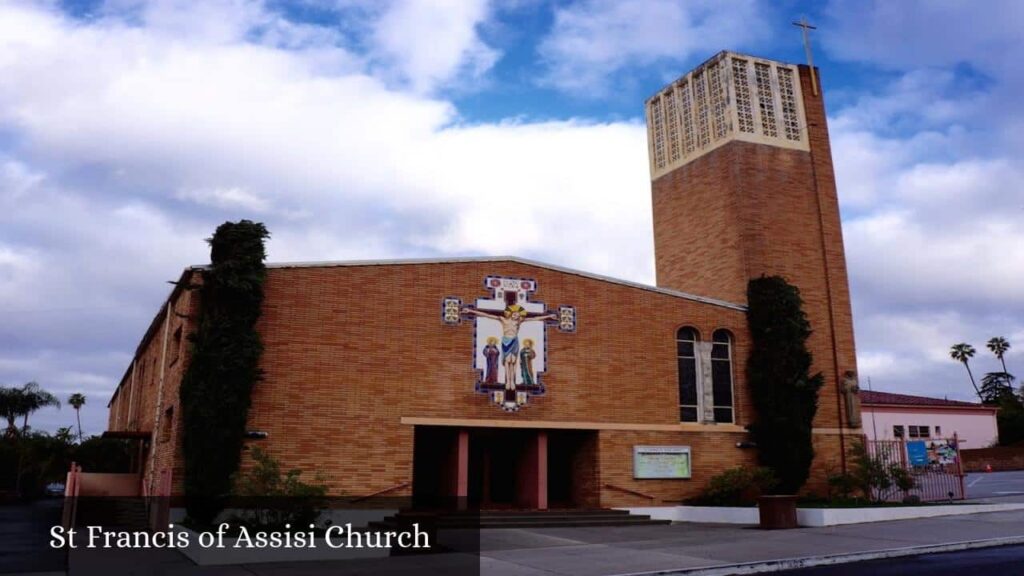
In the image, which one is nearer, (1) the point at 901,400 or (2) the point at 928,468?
(2) the point at 928,468

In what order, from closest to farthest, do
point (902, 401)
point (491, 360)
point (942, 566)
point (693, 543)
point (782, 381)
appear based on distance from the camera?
point (942, 566) < point (693, 543) < point (491, 360) < point (782, 381) < point (902, 401)

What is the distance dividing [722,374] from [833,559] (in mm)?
11630

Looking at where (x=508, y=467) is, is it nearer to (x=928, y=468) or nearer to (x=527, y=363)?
(x=527, y=363)

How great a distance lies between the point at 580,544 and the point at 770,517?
5.42m

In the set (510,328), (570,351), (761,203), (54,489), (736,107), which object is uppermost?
(736,107)

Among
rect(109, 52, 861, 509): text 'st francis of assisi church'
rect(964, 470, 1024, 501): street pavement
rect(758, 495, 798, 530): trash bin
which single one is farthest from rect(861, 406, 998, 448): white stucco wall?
rect(758, 495, 798, 530): trash bin

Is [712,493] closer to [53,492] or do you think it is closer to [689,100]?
[689,100]

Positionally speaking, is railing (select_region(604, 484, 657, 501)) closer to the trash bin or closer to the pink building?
the trash bin

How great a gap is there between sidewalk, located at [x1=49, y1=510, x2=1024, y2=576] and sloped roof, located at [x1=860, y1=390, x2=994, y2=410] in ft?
93.9

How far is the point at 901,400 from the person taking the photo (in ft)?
157

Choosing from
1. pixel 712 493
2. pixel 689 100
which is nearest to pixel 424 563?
pixel 712 493

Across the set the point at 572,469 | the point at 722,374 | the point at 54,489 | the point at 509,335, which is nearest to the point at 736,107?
the point at 722,374

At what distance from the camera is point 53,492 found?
4853 cm

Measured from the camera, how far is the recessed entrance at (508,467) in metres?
21.8
